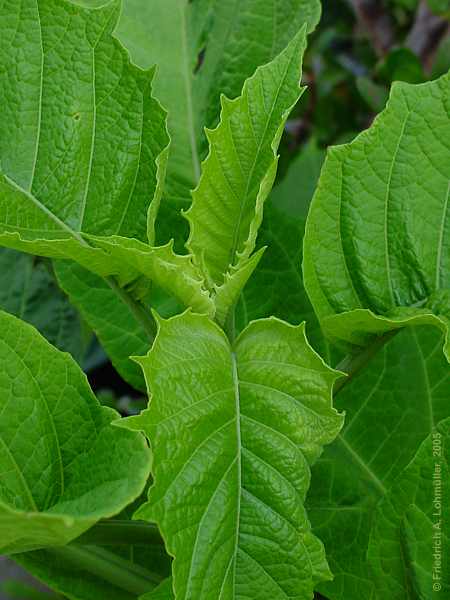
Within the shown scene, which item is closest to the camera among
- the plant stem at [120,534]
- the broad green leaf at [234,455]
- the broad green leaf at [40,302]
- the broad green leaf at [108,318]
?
the broad green leaf at [234,455]

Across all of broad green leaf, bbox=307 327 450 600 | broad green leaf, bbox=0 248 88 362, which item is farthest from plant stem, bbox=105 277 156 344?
broad green leaf, bbox=0 248 88 362

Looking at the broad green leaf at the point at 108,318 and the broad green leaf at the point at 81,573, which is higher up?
the broad green leaf at the point at 108,318

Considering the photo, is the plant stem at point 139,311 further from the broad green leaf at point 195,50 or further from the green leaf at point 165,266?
the broad green leaf at point 195,50

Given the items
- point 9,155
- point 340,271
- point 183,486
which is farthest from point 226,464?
point 9,155

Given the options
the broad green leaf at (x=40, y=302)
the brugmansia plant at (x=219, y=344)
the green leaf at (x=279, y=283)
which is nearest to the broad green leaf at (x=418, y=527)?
the brugmansia plant at (x=219, y=344)

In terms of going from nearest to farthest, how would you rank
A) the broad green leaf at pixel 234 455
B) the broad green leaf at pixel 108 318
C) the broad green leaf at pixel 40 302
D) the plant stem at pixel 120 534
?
the broad green leaf at pixel 234 455, the plant stem at pixel 120 534, the broad green leaf at pixel 108 318, the broad green leaf at pixel 40 302

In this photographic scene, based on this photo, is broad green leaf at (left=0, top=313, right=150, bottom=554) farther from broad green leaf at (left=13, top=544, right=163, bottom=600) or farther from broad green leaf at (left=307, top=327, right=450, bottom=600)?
broad green leaf at (left=307, top=327, right=450, bottom=600)

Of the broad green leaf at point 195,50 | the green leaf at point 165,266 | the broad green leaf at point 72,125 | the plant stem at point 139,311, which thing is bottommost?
the plant stem at point 139,311
